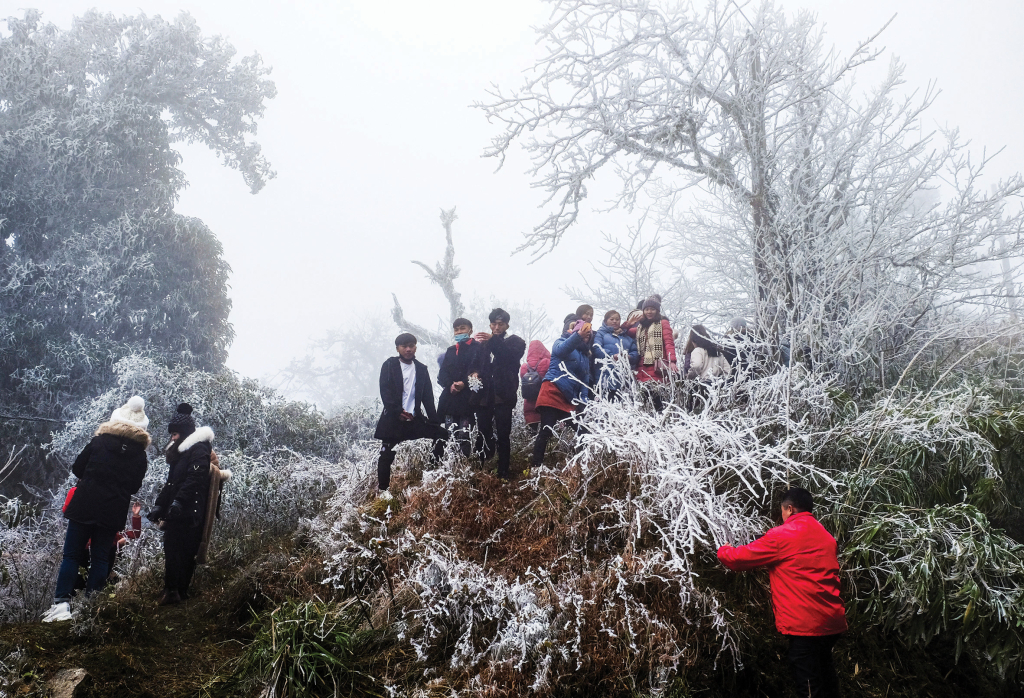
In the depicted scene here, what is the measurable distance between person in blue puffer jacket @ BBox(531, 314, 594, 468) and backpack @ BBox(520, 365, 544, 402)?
75 centimetres

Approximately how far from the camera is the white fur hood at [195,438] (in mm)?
5254

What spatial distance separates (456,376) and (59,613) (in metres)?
3.71

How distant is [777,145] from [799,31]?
2.25 metres

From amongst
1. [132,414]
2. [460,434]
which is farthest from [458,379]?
[132,414]

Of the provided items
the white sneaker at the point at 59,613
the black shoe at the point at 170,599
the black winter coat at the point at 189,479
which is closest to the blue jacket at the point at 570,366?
the black winter coat at the point at 189,479

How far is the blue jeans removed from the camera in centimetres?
458

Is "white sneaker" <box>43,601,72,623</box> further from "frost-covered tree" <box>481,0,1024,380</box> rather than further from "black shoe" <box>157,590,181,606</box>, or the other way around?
"frost-covered tree" <box>481,0,1024,380</box>

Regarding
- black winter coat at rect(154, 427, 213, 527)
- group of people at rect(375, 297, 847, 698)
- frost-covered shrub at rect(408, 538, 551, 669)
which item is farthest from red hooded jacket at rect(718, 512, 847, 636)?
black winter coat at rect(154, 427, 213, 527)

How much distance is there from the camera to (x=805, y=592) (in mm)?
3250

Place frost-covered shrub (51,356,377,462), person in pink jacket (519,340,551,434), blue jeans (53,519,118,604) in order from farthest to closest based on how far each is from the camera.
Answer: frost-covered shrub (51,356,377,462)
person in pink jacket (519,340,551,434)
blue jeans (53,519,118,604)

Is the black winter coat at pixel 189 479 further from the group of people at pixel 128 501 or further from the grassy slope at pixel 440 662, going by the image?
the grassy slope at pixel 440 662

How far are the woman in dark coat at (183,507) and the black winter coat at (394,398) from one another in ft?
5.08

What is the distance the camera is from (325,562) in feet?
15.9

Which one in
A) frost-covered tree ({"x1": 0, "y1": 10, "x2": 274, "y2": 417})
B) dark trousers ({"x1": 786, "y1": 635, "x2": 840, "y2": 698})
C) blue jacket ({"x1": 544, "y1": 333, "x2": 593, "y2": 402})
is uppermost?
frost-covered tree ({"x1": 0, "y1": 10, "x2": 274, "y2": 417})
